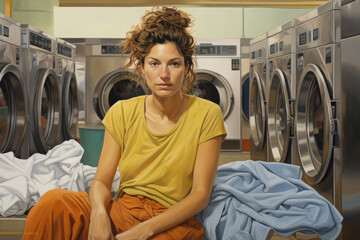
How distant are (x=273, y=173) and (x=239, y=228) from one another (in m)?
0.25

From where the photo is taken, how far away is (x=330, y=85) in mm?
2086

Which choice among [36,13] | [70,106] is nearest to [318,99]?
[70,106]

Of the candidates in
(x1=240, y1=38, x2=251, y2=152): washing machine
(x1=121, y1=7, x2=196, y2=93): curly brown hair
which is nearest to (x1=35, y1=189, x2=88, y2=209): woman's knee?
(x1=121, y1=7, x2=196, y2=93): curly brown hair

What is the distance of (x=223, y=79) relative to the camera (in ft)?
15.1

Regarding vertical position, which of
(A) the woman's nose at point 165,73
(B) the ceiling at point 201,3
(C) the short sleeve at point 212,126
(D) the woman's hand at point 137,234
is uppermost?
(B) the ceiling at point 201,3

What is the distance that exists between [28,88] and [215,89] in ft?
7.04

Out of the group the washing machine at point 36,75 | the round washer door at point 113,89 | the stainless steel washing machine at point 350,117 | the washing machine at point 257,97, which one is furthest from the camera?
the round washer door at point 113,89

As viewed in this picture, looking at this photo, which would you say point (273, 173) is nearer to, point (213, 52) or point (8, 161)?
point (8, 161)

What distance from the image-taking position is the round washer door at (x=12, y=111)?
2664mm

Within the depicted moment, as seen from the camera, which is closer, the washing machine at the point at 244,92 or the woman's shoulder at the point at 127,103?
the woman's shoulder at the point at 127,103

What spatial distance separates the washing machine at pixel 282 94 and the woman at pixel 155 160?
1.49 meters

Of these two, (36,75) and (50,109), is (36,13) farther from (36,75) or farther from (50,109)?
(36,75)

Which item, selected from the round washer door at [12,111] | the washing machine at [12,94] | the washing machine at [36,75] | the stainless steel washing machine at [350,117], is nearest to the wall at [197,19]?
the washing machine at [36,75]

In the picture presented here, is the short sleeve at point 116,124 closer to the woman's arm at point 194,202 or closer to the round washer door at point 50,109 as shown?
the woman's arm at point 194,202
